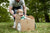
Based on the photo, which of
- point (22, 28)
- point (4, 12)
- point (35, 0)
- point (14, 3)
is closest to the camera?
point (22, 28)

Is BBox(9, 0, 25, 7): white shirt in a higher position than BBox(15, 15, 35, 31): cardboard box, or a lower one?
higher

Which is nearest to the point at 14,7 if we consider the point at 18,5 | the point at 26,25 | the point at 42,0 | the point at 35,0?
the point at 18,5

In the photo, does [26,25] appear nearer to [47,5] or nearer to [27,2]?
[47,5]

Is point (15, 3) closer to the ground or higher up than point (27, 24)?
higher up

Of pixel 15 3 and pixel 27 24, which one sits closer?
pixel 27 24

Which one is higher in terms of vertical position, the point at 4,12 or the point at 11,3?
the point at 11,3

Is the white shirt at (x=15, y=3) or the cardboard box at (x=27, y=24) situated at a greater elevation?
the white shirt at (x=15, y=3)

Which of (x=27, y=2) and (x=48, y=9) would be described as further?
(x=27, y=2)

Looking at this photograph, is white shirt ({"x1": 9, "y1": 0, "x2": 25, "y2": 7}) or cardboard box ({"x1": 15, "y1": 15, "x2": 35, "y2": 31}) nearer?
cardboard box ({"x1": 15, "y1": 15, "x2": 35, "y2": 31})

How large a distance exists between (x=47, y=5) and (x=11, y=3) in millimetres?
6612

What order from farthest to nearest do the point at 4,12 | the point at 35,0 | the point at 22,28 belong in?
the point at 35,0, the point at 4,12, the point at 22,28

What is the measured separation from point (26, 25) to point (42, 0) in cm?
702

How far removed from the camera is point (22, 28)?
10.5 feet

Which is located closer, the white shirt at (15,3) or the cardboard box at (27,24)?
the cardboard box at (27,24)
